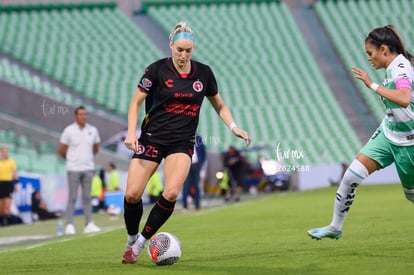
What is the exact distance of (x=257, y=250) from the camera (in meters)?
10.3

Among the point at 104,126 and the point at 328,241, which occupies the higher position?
the point at 104,126

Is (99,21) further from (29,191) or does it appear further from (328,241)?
(328,241)

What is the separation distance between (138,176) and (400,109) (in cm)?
250

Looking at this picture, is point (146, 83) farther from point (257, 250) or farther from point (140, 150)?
point (257, 250)

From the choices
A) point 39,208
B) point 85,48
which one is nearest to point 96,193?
point 39,208

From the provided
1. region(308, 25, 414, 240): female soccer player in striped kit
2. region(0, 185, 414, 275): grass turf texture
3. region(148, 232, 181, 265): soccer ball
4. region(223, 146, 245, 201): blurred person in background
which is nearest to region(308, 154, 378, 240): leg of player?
region(308, 25, 414, 240): female soccer player in striped kit

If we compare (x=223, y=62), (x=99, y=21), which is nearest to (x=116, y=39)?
(x=99, y=21)

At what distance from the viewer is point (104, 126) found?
32.7 meters

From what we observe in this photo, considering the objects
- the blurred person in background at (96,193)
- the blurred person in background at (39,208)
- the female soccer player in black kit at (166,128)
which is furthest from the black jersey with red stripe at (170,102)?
the blurred person in background at (96,193)

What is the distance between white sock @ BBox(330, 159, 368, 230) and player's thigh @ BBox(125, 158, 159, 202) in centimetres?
185

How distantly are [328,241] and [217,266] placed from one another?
8.11 feet

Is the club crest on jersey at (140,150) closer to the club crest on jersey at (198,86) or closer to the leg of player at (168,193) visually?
the leg of player at (168,193)

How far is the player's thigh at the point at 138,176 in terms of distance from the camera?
9016 mm

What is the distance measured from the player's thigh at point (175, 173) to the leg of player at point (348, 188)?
1567 mm
